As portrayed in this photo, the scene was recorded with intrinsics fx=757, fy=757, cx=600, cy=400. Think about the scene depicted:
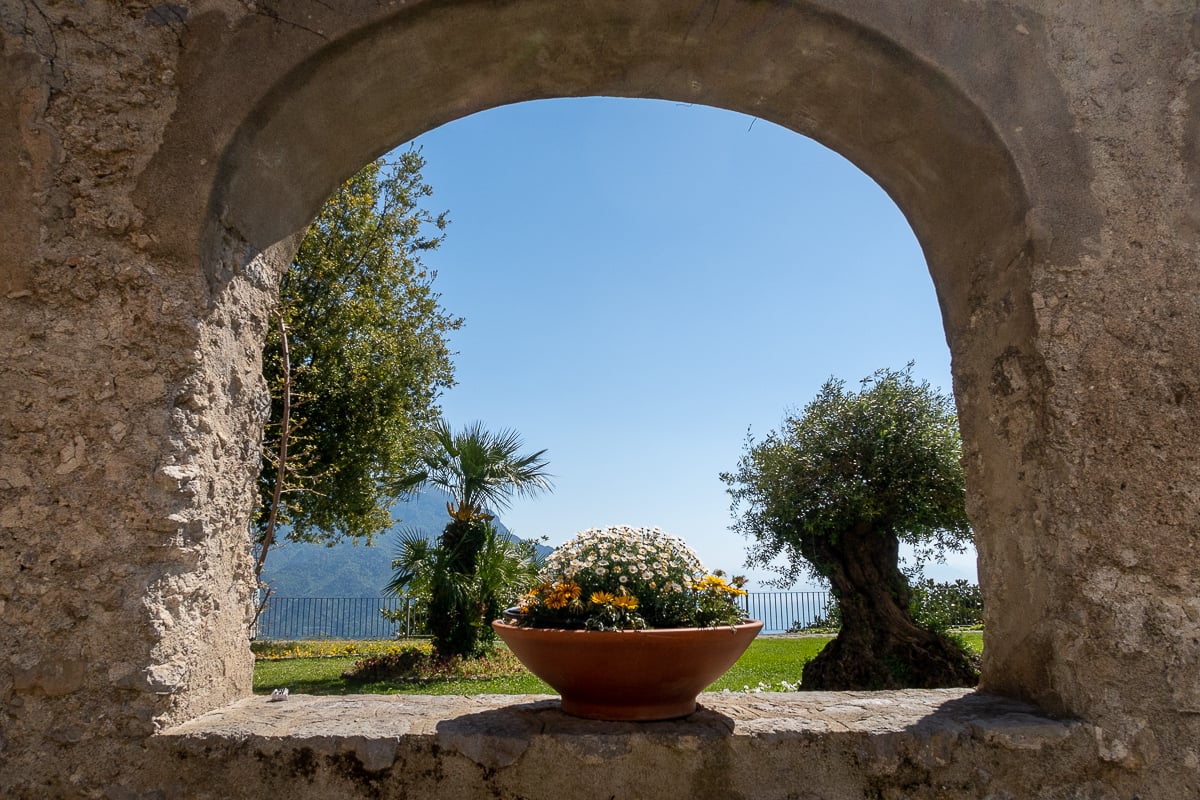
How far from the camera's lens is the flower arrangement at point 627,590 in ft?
7.89

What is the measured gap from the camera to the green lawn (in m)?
8.55

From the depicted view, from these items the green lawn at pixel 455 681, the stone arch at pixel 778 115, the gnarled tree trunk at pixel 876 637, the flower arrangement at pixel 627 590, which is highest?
the stone arch at pixel 778 115

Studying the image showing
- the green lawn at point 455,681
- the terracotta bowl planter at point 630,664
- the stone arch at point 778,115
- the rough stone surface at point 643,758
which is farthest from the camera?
the green lawn at point 455,681

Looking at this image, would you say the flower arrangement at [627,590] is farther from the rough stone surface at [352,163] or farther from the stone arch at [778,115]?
the stone arch at [778,115]

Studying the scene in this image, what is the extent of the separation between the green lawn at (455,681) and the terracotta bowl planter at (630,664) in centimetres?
590

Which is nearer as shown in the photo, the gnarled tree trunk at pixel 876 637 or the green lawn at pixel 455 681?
the gnarled tree trunk at pixel 876 637

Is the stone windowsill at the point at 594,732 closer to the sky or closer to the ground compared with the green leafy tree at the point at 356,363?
closer to the ground

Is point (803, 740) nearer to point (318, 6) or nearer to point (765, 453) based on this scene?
point (318, 6)

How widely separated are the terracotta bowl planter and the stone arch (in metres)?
1.13

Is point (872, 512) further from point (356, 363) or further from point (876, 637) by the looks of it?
point (356, 363)

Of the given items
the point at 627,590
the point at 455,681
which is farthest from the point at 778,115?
the point at 455,681

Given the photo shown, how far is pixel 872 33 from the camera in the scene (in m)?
2.62

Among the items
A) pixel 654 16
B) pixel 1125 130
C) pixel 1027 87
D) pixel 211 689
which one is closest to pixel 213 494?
pixel 211 689


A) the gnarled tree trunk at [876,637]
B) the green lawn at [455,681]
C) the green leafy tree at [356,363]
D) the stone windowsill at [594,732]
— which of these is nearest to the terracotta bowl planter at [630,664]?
the stone windowsill at [594,732]
